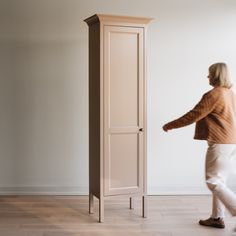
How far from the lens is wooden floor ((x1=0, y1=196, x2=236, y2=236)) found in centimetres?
338

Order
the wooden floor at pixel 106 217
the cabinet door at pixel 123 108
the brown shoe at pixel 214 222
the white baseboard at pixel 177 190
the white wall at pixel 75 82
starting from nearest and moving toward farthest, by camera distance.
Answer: the wooden floor at pixel 106 217, the brown shoe at pixel 214 222, the cabinet door at pixel 123 108, the white wall at pixel 75 82, the white baseboard at pixel 177 190

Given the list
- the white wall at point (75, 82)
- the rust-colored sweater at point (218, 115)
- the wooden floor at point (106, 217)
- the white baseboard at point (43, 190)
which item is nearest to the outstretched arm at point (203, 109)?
the rust-colored sweater at point (218, 115)

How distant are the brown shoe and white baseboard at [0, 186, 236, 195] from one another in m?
1.06

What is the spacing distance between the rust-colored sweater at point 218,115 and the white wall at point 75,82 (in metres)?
1.19

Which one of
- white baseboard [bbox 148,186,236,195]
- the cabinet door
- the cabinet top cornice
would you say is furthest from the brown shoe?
the cabinet top cornice

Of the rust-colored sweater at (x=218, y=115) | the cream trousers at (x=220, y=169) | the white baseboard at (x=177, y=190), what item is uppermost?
the rust-colored sweater at (x=218, y=115)

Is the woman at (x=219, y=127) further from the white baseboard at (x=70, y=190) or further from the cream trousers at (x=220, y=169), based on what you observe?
the white baseboard at (x=70, y=190)

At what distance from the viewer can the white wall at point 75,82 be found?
4.47 meters

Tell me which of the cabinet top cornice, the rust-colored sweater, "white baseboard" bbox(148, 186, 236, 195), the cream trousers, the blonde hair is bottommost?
"white baseboard" bbox(148, 186, 236, 195)

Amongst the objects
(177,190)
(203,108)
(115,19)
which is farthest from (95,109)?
(177,190)

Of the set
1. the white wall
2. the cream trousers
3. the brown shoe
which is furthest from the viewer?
the white wall

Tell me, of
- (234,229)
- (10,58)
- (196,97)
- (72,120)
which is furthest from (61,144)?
(234,229)

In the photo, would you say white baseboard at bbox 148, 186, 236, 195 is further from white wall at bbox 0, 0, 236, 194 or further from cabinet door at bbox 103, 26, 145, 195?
cabinet door at bbox 103, 26, 145, 195

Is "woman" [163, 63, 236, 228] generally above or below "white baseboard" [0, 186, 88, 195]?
above
